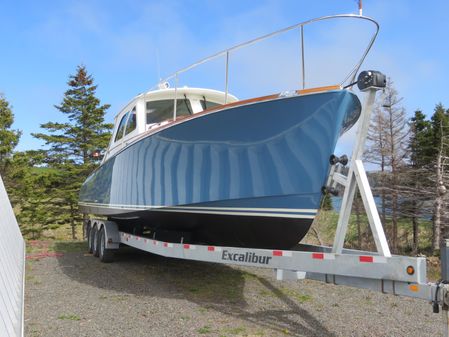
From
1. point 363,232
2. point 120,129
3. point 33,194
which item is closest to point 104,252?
point 120,129

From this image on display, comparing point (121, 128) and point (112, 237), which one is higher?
point (121, 128)

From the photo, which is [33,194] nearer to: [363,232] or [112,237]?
[112,237]

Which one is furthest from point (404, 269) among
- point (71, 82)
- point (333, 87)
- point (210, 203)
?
point (71, 82)

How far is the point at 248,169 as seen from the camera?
4.60m

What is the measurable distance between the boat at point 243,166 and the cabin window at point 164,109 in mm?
120

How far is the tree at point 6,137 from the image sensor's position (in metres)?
18.4

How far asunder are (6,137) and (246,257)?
17287mm

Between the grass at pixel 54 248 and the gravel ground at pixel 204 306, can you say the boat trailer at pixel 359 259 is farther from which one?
the grass at pixel 54 248

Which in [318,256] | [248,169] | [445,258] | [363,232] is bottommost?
[363,232]

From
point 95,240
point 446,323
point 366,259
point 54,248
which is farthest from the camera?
point 54,248

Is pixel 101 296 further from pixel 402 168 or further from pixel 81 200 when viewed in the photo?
pixel 402 168

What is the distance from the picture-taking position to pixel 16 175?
18.6 m

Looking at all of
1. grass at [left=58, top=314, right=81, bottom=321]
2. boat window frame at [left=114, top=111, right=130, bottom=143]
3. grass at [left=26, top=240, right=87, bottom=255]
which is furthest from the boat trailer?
grass at [left=26, top=240, right=87, bottom=255]

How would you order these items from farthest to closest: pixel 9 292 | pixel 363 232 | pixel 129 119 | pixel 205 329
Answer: pixel 363 232 < pixel 129 119 < pixel 205 329 < pixel 9 292
